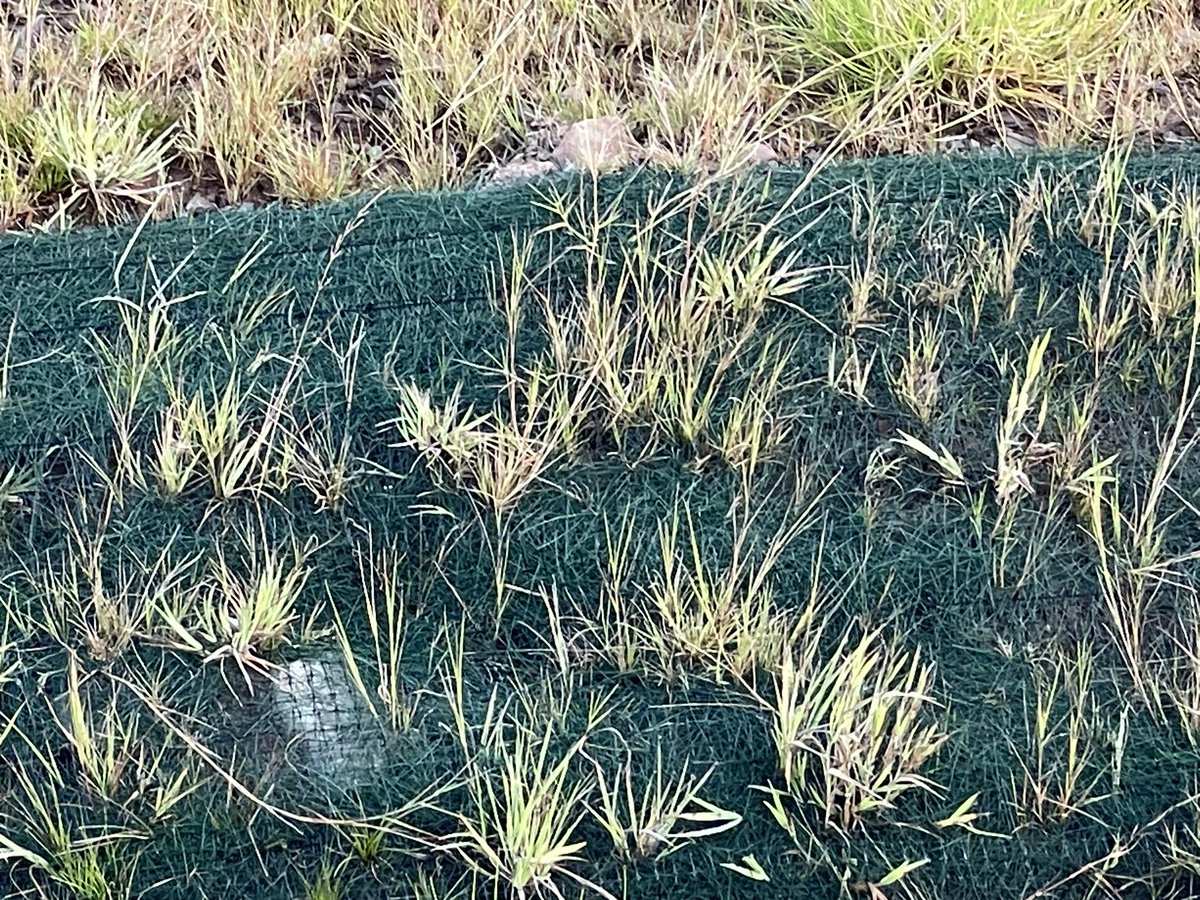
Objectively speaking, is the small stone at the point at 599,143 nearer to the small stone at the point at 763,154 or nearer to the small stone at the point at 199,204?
the small stone at the point at 763,154

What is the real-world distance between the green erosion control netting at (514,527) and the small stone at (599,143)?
16 cm

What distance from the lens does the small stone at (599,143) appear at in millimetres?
2199

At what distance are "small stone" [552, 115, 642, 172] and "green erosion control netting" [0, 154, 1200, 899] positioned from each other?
0.52 feet

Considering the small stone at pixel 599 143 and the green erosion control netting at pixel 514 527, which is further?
the small stone at pixel 599 143

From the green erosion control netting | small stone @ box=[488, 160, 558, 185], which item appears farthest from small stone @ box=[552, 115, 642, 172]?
the green erosion control netting

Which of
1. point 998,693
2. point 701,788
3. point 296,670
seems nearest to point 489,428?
point 296,670

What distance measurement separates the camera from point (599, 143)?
225 centimetres

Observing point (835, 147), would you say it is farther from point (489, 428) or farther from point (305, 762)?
point (305, 762)

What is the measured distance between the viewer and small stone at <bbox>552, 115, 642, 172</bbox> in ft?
7.22

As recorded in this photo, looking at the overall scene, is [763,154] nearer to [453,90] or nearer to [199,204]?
[453,90]

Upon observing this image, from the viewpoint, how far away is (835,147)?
224 centimetres

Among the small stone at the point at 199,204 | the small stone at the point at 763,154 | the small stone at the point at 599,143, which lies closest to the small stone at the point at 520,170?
the small stone at the point at 599,143

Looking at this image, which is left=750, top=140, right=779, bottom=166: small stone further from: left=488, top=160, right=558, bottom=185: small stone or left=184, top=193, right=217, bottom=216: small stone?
left=184, top=193, right=217, bottom=216: small stone

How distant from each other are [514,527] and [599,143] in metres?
0.87
